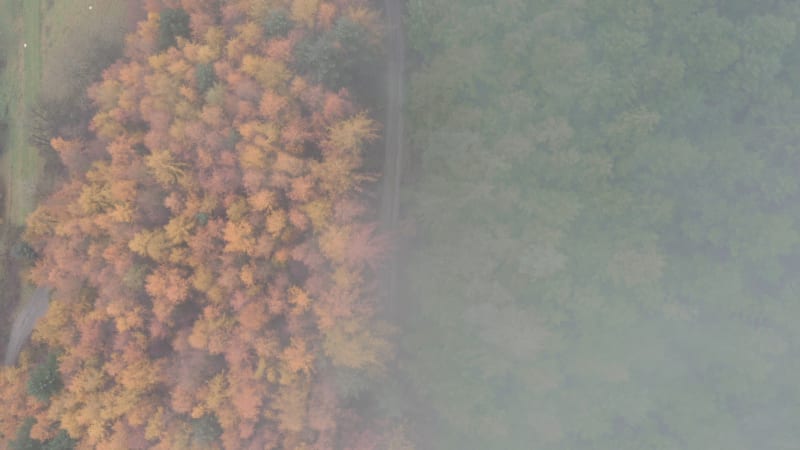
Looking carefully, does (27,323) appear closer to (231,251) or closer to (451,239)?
(231,251)

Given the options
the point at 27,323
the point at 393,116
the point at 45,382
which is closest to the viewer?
the point at 45,382

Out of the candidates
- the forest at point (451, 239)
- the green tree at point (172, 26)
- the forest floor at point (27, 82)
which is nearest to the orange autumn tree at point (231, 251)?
the forest at point (451, 239)

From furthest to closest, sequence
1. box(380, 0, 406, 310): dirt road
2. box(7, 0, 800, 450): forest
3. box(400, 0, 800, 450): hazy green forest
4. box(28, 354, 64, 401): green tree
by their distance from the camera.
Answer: box(380, 0, 406, 310): dirt road < box(28, 354, 64, 401): green tree < box(400, 0, 800, 450): hazy green forest < box(7, 0, 800, 450): forest

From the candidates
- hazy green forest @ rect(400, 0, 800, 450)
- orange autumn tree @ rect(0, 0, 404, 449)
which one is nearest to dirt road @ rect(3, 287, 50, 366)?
orange autumn tree @ rect(0, 0, 404, 449)

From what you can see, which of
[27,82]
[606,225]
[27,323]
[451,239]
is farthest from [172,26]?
[606,225]

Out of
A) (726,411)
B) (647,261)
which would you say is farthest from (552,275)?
(726,411)

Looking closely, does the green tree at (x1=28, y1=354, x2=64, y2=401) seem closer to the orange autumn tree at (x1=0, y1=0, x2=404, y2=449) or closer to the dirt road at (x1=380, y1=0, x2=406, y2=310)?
the orange autumn tree at (x1=0, y1=0, x2=404, y2=449)

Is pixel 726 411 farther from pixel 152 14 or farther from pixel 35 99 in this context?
pixel 35 99
